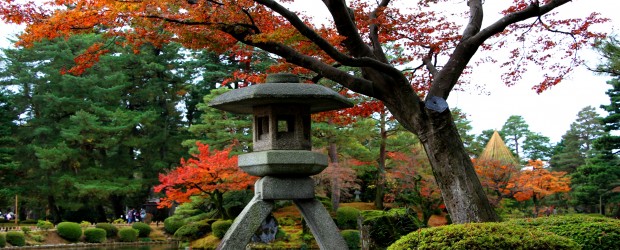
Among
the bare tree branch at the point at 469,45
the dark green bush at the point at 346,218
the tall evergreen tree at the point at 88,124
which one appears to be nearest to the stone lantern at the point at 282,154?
the bare tree branch at the point at 469,45

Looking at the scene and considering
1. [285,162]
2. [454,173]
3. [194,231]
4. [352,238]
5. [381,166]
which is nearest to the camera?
[285,162]

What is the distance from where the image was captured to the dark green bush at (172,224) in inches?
808

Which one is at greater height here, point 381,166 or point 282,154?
point 381,166

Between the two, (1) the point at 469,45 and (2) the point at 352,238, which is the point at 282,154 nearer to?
(1) the point at 469,45

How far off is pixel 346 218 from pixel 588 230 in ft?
44.1

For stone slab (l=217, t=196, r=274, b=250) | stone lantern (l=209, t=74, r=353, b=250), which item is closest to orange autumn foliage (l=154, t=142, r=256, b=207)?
stone lantern (l=209, t=74, r=353, b=250)

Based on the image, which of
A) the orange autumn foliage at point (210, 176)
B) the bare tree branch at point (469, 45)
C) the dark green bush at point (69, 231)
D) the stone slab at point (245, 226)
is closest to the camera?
the stone slab at point (245, 226)

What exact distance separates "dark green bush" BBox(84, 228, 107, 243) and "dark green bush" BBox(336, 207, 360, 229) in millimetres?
9197

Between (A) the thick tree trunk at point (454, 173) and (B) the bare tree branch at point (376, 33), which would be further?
(B) the bare tree branch at point (376, 33)

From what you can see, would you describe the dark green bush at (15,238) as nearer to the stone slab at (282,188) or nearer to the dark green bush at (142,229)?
the dark green bush at (142,229)

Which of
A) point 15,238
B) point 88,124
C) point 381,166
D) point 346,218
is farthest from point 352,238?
point 88,124

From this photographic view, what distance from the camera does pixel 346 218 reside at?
19.2 metres

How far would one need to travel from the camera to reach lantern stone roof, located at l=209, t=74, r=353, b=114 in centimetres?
683

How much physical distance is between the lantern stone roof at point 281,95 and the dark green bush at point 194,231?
462 inches
